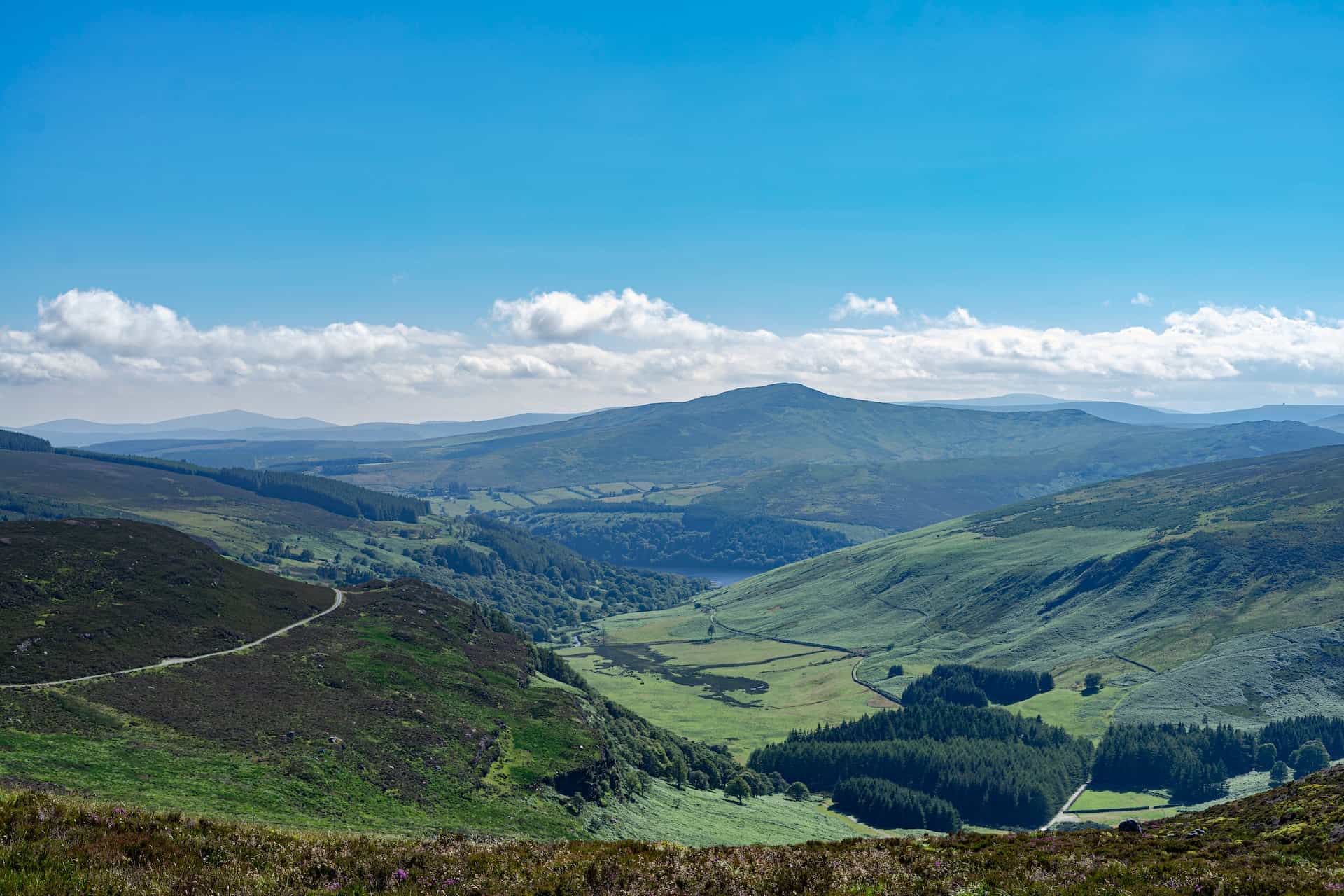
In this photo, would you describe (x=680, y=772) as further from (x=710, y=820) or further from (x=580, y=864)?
(x=580, y=864)

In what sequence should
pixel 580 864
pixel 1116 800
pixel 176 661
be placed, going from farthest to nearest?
pixel 1116 800 < pixel 176 661 < pixel 580 864

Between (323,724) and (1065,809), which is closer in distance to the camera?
(323,724)

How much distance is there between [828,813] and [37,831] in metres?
135

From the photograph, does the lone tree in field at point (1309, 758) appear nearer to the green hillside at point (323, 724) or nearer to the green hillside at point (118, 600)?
the green hillside at point (323, 724)

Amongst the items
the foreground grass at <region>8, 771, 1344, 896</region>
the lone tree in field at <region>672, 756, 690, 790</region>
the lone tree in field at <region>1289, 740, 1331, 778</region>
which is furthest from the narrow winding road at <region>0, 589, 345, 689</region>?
the lone tree in field at <region>1289, 740, 1331, 778</region>

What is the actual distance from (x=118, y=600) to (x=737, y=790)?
89.7 metres

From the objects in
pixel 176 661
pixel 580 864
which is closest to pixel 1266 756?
pixel 580 864

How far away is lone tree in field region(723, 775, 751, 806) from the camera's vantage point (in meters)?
126

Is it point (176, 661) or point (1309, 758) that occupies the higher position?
point (176, 661)

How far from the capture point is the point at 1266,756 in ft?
585

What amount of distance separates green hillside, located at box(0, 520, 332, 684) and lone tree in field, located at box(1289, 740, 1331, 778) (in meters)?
194

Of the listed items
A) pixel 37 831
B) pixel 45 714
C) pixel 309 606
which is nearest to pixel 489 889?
pixel 37 831

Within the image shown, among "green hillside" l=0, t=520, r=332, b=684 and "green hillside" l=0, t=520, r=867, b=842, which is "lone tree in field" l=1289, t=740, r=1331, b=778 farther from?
"green hillside" l=0, t=520, r=332, b=684

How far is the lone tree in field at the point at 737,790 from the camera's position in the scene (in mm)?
126312
